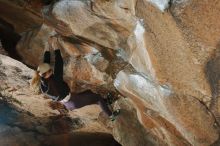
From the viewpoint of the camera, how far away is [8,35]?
769cm

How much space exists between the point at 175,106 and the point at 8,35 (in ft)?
17.2

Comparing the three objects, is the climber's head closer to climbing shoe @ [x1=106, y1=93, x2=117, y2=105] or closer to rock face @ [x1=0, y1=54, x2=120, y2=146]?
climbing shoe @ [x1=106, y1=93, x2=117, y2=105]

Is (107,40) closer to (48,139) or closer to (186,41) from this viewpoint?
(186,41)

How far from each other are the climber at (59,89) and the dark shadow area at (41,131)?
1945 mm

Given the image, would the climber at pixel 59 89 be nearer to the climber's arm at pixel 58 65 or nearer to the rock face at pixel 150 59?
the climber's arm at pixel 58 65

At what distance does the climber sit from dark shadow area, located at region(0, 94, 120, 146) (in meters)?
1.94

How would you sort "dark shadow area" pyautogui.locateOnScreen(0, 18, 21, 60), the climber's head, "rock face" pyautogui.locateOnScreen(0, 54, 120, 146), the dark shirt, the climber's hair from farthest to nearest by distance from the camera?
"rock face" pyautogui.locateOnScreen(0, 54, 120, 146) < "dark shadow area" pyautogui.locateOnScreen(0, 18, 21, 60) < the dark shirt < the climber's hair < the climber's head

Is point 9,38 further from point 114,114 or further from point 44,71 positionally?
point 114,114

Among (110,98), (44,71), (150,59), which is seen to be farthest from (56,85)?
(150,59)

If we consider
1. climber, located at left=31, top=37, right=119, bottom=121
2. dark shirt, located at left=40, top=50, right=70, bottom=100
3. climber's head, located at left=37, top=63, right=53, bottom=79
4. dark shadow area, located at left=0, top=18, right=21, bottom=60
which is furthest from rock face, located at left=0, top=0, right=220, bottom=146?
climber's head, located at left=37, top=63, right=53, bottom=79

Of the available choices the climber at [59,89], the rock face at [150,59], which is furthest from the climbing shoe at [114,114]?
the rock face at [150,59]

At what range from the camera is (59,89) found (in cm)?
601

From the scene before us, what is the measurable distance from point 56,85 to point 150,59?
8.79ft

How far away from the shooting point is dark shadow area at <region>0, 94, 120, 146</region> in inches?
337
